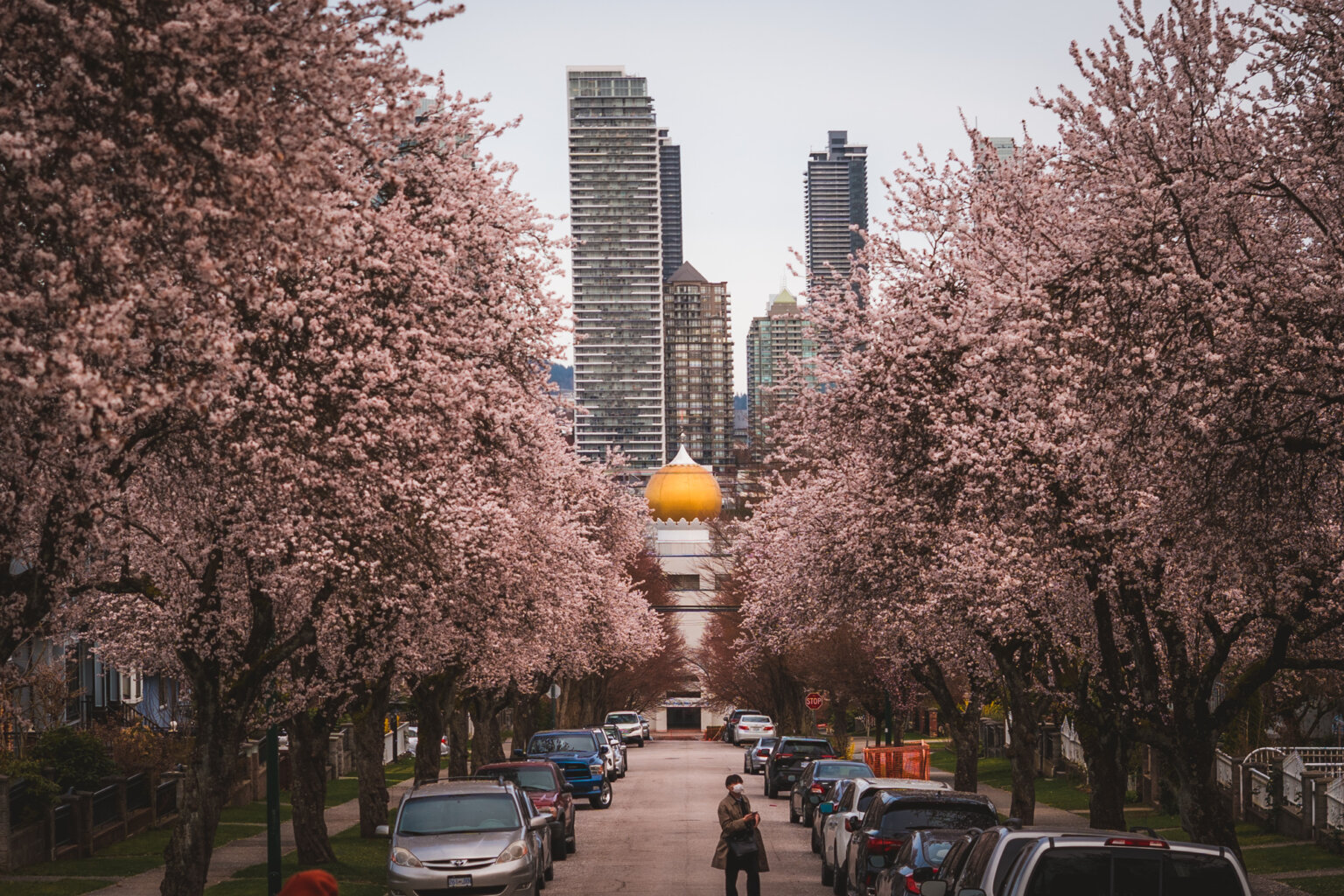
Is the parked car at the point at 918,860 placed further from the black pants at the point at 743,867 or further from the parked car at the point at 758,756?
the parked car at the point at 758,756

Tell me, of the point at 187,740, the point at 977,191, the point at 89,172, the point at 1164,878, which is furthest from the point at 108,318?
the point at 187,740

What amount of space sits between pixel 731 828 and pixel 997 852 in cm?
769

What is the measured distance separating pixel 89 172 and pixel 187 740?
95.2ft

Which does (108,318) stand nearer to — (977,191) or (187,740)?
(977,191)

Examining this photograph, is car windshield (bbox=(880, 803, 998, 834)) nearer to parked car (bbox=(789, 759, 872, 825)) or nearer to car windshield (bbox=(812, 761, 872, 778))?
parked car (bbox=(789, 759, 872, 825))

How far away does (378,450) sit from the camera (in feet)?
48.4

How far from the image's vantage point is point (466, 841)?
1895cm

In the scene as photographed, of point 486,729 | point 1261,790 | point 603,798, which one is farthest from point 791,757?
point 1261,790

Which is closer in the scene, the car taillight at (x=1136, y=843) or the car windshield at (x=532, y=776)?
the car taillight at (x=1136, y=843)

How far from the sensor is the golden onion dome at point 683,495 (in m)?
114

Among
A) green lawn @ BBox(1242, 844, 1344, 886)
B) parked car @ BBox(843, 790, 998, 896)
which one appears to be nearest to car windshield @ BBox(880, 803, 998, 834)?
parked car @ BBox(843, 790, 998, 896)

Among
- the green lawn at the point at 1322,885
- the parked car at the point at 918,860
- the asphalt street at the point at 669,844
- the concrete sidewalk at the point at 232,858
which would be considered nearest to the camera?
the parked car at the point at 918,860

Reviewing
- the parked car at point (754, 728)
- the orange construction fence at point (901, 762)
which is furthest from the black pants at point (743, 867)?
the parked car at point (754, 728)

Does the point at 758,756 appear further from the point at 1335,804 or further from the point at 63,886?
the point at 63,886
